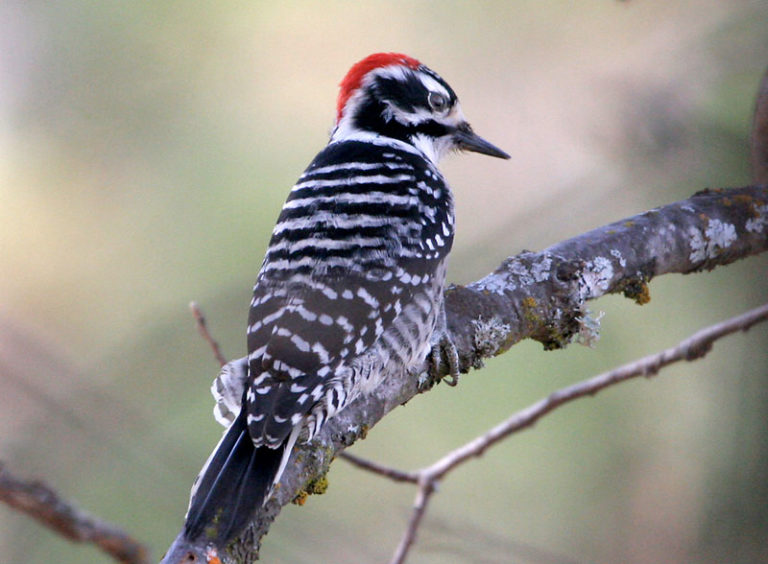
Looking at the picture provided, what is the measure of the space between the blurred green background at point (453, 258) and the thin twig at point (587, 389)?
394mm

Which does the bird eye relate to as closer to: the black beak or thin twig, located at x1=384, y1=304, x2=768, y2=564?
the black beak

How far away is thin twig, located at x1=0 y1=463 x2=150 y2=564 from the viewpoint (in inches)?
65.7

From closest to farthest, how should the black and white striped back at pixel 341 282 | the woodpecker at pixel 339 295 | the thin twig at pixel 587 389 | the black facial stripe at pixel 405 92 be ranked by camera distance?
the woodpecker at pixel 339 295, the black and white striped back at pixel 341 282, the thin twig at pixel 587 389, the black facial stripe at pixel 405 92

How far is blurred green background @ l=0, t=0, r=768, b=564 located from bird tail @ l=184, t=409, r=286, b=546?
484 millimetres

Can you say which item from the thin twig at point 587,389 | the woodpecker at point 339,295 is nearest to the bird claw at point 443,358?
the woodpecker at point 339,295

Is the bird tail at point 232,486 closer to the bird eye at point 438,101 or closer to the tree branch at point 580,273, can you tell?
the tree branch at point 580,273

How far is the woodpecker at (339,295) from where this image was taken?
2.13 m

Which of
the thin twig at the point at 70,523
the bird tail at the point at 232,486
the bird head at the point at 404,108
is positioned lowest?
the thin twig at the point at 70,523

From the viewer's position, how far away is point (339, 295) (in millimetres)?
2650

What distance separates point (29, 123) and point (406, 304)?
4.28 metres

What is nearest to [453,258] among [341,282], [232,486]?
[341,282]

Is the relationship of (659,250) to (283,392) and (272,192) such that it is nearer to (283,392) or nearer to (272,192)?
(283,392)

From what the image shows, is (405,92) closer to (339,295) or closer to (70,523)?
(339,295)

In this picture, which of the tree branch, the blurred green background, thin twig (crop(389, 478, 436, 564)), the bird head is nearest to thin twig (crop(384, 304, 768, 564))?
thin twig (crop(389, 478, 436, 564))
